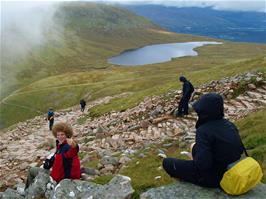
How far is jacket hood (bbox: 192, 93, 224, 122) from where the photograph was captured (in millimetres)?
9386

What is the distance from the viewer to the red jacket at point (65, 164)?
12734 millimetres

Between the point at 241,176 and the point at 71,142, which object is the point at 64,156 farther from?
the point at 241,176

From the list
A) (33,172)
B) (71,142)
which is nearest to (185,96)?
(33,172)

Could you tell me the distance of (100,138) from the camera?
93.6 feet

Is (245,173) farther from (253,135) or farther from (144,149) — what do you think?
(144,149)

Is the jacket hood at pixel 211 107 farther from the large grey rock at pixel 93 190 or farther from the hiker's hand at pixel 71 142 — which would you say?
the hiker's hand at pixel 71 142

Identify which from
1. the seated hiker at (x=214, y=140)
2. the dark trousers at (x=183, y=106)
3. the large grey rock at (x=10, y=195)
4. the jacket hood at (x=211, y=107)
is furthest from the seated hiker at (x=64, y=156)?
the dark trousers at (x=183, y=106)

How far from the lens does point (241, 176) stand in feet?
30.8

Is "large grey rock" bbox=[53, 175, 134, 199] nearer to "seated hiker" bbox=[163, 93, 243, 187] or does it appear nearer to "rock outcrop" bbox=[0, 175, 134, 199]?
"rock outcrop" bbox=[0, 175, 134, 199]

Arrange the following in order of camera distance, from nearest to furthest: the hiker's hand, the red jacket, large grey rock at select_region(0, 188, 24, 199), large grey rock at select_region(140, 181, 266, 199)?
large grey rock at select_region(140, 181, 266, 199), the hiker's hand, the red jacket, large grey rock at select_region(0, 188, 24, 199)

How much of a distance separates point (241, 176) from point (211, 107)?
1.87m

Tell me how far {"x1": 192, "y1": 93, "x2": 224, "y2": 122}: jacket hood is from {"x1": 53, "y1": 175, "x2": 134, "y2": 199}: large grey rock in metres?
3.56

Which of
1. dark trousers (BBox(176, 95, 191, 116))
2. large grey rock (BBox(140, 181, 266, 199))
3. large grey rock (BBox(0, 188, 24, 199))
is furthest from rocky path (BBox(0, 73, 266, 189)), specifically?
large grey rock (BBox(140, 181, 266, 199))

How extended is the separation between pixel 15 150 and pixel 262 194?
83.7 feet
